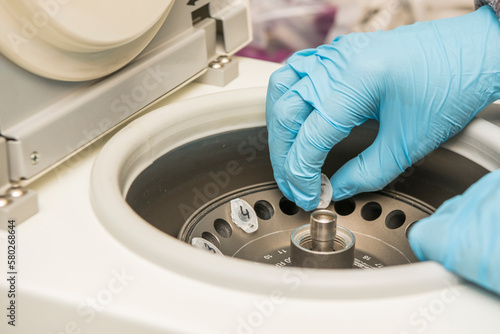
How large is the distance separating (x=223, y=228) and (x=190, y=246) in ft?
1.40

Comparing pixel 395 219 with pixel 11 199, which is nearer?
pixel 11 199

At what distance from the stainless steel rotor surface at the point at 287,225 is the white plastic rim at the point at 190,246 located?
152 mm

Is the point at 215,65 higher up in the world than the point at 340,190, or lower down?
higher up

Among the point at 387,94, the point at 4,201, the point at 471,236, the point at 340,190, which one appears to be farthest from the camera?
the point at 340,190

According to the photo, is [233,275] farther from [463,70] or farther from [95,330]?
[463,70]

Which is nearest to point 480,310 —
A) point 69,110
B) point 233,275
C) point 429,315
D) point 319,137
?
point 429,315

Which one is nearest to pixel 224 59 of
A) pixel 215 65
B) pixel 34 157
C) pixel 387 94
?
pixel 215 65

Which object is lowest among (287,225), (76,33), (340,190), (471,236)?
(287,225)

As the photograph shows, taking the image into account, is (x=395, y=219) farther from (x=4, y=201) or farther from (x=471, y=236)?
(x=4, y=201)

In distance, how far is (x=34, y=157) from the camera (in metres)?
0.93

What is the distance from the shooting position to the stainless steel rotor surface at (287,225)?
3.84ft

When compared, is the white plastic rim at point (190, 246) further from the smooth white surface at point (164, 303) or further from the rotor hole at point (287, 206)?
the rotor hole at point (287, 206)

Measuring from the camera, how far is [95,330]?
76 centimetres

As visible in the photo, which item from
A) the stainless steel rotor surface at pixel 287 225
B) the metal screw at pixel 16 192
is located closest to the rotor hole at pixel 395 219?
the stainless steel rotor surface at pixel 287 225
